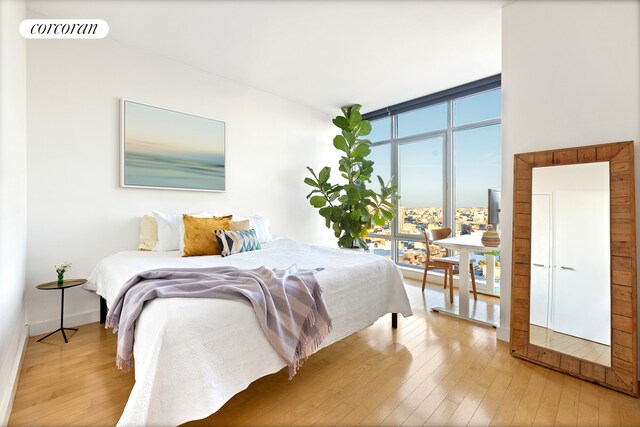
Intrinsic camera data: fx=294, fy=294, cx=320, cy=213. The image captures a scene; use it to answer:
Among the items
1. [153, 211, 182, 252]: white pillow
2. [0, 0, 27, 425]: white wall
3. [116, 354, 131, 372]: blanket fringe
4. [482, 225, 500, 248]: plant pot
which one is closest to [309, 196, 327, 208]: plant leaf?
[153, 211, 182, 252]: white pillow

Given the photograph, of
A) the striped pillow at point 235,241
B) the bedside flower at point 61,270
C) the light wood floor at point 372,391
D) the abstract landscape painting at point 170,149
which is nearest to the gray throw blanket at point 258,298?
the light wood floor at point 372,391

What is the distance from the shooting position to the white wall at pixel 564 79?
77.0 inches

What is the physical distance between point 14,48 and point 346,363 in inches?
120

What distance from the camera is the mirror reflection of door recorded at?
1.93 meters

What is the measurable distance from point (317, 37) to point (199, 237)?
226 cm

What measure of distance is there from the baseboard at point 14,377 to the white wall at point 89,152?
0.27 m

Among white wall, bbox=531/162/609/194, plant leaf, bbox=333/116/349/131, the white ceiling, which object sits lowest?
white wall, bbox=531/162/609/194

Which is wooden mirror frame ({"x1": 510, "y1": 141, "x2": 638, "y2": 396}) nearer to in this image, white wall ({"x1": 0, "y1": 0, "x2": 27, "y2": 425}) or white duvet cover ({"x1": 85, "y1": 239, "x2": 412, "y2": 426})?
white duvet cover ({"x1": 85, "y1": 239, "x2": 412, "y2": 426})

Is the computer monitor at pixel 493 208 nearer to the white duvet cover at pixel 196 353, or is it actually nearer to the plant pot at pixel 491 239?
the plant pot at pixel 491 239

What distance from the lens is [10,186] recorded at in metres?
1.76

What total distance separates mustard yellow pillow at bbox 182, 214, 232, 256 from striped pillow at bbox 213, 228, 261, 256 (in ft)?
0.21

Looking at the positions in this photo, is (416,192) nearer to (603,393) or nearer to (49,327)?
(603,393)

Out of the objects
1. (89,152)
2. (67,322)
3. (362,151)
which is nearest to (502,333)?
(362,151)

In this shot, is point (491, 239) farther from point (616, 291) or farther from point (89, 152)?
point (89, 152)
